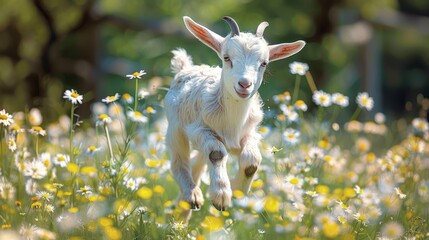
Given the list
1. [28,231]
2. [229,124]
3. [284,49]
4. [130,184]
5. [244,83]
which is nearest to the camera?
[28,231]

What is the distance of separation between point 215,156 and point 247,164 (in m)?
0.20

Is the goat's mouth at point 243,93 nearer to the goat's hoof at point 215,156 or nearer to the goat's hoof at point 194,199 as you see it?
the goat's hoof at point 215,156

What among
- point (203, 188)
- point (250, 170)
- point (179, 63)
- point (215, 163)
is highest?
point (215, 163)

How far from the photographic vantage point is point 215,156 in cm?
400

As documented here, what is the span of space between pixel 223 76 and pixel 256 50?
0.94 feet

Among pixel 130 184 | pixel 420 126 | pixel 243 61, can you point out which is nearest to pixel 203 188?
pixel 130 184

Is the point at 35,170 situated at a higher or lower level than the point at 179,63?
lower

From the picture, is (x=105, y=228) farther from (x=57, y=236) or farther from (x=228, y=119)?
(x=228, y=119)

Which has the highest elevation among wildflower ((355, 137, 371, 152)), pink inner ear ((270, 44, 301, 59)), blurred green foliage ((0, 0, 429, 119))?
pink inner ear ((270, 44, 301, 59))

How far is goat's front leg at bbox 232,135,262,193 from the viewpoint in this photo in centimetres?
407

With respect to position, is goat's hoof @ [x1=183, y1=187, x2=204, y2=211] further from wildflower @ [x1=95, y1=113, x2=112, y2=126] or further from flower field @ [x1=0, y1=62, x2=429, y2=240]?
wildflower @ [x1=95, y1=113, x2=112, y2=126]

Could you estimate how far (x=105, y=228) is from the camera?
354cm

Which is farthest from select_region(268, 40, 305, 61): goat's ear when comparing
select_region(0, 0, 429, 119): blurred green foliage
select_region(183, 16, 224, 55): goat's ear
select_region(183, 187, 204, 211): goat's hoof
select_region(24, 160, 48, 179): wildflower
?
select_region(0, 0, 429, 119): blurred green foliage

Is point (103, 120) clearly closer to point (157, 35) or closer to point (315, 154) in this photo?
point (315, 154)
